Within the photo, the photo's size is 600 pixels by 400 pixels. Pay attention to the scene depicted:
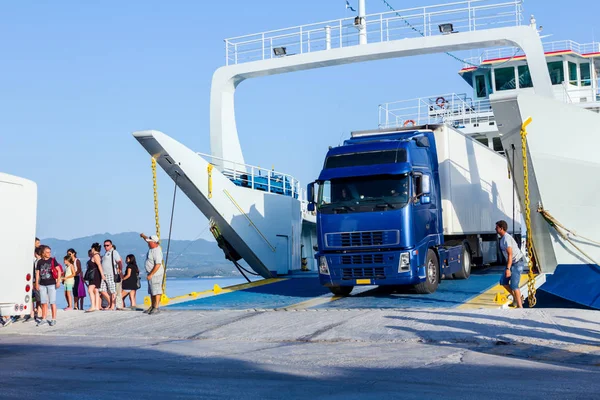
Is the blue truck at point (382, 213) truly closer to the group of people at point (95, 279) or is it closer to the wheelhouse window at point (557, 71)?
the group of people at point (95, 279)

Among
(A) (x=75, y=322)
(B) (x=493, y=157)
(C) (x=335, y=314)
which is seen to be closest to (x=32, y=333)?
(A) (x=75, y=322)

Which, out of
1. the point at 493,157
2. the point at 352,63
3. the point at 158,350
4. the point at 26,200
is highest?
the point at 352,63

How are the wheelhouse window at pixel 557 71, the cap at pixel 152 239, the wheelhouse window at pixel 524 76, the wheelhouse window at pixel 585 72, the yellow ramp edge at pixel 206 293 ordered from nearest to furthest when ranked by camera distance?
the cap at pixel 152 239
the yellow ramp edge at pixel 206 293
the wheelhouse window at pixel 557 71
the wheelhouse window at pixel 585 72
the wheelhouse window at pixel 524 76

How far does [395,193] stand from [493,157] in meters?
7.73

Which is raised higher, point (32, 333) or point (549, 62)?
point (549, 62)

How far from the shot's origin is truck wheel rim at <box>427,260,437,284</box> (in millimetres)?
16266

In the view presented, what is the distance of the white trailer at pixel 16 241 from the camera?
1212cm

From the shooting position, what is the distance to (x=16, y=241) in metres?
12.4

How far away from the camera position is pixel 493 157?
2227 centimetres

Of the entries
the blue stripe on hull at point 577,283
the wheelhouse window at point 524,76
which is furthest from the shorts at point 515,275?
the wheelhouse window at point 524,76

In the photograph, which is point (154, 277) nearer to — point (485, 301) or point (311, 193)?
point (311, 193)

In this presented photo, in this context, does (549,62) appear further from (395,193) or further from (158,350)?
(158,350)

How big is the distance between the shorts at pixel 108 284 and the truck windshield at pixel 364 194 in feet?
16.1

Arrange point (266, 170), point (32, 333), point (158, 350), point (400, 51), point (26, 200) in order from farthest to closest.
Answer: point (266, 170), point (400, 51), point (32, 333), point (26, 200), point (158, 350)
